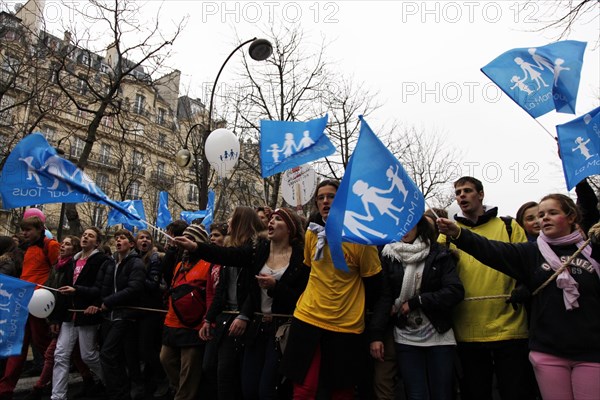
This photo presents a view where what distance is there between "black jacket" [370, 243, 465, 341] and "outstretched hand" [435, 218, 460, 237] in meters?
0.56

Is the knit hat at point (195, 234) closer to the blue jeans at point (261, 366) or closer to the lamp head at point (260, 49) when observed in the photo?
the blue jeans at point (261, 366)

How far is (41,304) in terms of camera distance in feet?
17.1

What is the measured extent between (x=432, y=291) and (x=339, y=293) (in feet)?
2.63

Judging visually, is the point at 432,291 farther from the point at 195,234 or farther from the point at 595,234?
the point at 195,234

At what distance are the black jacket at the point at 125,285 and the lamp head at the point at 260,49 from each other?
737 cm

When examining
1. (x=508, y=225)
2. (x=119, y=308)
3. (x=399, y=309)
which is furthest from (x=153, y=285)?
(x=508, y=225)

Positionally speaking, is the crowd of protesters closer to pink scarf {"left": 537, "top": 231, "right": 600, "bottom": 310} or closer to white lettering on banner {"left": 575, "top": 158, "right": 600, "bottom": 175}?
pink scarf {"left": 537, "top": 231, "right": 600, "bottom": 310}

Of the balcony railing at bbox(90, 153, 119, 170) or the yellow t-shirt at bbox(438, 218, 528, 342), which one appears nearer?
Answer: the yellow t-shirt at bbox(438, 218, 528, 342)

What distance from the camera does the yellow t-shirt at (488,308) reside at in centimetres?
342

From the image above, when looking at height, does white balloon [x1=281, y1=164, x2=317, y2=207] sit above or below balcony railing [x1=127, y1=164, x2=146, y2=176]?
below

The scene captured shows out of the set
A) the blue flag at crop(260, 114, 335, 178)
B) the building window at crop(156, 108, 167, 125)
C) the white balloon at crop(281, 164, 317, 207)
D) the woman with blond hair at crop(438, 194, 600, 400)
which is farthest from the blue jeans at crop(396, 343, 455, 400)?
the building window at crop(156, 108, 167, 125)

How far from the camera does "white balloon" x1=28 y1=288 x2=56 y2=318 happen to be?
521 centimetres

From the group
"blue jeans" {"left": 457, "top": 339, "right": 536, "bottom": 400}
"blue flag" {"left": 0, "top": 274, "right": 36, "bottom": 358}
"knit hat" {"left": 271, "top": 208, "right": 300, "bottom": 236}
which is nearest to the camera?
"blue jeans" {"left": 457, "top": 339, "right": 536, "bottom": 400}

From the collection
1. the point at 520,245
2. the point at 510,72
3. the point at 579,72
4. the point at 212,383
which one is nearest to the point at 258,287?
the point at 212,383
